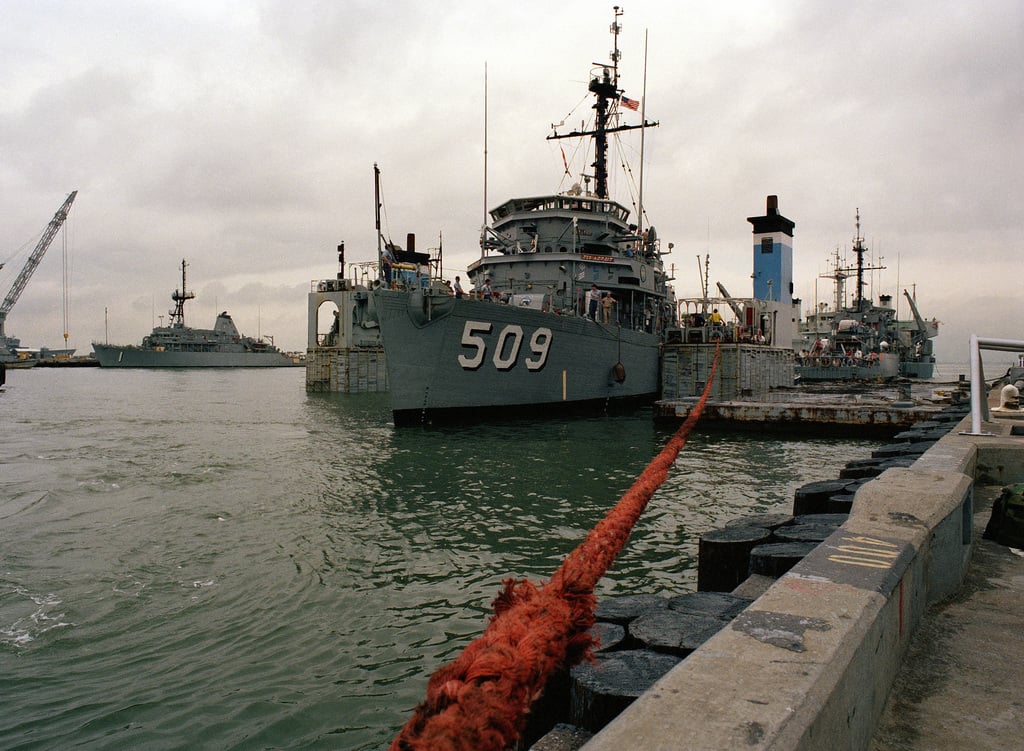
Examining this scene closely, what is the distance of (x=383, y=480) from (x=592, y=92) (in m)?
22.3

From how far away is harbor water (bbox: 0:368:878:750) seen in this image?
12.1 ft

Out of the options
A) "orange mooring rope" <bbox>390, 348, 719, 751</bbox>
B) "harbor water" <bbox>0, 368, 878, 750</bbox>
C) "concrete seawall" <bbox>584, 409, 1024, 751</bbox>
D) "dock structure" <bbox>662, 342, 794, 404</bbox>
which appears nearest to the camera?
"concrete seawall" <bbox>584, 409, 1024, 751</bbox>

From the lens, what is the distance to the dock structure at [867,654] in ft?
5.07

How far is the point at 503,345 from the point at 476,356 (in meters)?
0.84

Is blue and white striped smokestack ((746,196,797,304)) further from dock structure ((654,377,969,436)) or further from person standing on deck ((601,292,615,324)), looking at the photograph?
dock structure ((654,377,969,436))

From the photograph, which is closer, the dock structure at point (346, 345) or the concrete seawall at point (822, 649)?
the concrete seawall at point (822, 649)

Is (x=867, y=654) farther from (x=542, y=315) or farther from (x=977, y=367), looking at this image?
→ (x=542, y=315)

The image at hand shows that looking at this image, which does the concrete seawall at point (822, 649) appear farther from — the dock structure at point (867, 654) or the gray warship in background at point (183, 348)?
the gray warship in background at point (183, 348)

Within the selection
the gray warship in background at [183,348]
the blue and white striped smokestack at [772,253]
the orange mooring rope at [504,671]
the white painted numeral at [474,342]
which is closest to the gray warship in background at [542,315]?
the white painted numeral at [474,342]

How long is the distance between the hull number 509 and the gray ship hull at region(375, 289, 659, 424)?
0.03m

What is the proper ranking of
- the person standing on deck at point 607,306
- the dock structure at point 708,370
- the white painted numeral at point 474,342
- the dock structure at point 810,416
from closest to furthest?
the dock structure at point 810,416 → the white painted numeral at point 474,342 → the person standing on deck at point 607,306 → the dock structure at point 708,370

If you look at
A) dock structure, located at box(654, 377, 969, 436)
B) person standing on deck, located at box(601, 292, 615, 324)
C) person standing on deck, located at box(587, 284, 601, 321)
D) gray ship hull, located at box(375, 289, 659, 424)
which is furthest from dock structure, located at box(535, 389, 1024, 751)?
person standing on deck, located at box(601, 292, 615, 324)

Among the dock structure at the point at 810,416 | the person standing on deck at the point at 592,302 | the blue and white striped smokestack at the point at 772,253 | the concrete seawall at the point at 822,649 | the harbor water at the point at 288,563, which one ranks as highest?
the blue and white striped smokestack at the point at 772,253

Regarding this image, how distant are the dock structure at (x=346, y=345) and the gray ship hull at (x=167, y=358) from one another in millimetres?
39700
